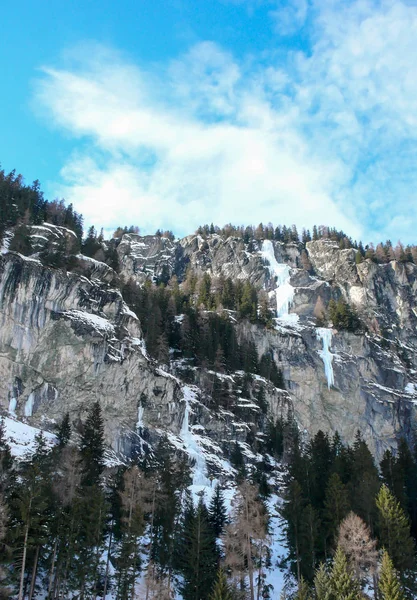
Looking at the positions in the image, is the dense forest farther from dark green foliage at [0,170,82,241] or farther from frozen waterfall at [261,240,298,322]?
frozen waterfall at [261,240,298,322]

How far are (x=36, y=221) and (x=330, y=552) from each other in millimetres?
62376

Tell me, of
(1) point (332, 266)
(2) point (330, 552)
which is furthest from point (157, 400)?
(1) point (332, 266)

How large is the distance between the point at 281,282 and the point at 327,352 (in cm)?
2518

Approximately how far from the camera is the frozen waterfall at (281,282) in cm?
10844

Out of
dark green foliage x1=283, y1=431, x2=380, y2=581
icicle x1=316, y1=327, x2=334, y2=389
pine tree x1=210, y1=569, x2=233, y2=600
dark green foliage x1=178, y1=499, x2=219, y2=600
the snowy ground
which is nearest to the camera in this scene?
pine tree x1=210, y1=569, x2=233, y2=600

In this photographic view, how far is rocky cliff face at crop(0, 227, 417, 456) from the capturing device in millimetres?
60438

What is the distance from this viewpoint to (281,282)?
11700cm

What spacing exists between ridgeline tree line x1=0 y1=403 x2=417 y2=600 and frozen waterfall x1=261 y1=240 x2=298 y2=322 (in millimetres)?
60104

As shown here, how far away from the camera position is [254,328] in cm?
9544

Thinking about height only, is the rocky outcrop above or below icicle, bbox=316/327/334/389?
below

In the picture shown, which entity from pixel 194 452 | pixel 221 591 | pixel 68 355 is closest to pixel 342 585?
pixel 221 591

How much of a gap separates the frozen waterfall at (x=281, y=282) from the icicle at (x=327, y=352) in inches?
276

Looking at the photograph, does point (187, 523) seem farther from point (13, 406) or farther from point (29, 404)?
point (13, 406)

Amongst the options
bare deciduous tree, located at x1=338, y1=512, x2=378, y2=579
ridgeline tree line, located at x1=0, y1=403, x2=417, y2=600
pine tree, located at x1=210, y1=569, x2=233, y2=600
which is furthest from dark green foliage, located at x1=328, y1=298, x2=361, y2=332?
pine tree, located at x1=210, y1=569, x2=233, y2=600
